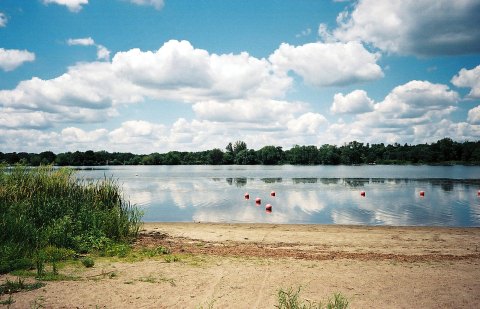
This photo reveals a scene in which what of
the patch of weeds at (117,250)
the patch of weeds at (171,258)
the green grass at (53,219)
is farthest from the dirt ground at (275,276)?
the green grass at (53,219)

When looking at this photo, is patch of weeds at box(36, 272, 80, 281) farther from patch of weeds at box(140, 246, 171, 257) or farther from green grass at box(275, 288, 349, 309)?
green grass at box(275, 288, 349, 309)

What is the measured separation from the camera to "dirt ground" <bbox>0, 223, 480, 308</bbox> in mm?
7938

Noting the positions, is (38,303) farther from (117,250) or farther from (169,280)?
(117,250)

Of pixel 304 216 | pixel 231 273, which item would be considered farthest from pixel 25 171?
pixel 304 216

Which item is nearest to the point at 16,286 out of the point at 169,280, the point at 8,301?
the point at 8,301

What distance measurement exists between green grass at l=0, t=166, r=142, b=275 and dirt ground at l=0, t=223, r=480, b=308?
1.20 m

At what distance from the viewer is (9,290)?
26.6 ft

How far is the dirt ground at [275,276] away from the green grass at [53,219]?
120 centimetres

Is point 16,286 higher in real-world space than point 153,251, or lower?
higher

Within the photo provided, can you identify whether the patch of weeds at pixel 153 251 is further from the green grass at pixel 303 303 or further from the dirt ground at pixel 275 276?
the green grass at pixel 303 303

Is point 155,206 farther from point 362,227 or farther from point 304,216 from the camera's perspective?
point 362,227

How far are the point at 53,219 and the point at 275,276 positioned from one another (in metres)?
8.81

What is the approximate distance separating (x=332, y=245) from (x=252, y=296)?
765cm

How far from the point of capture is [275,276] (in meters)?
9.83
